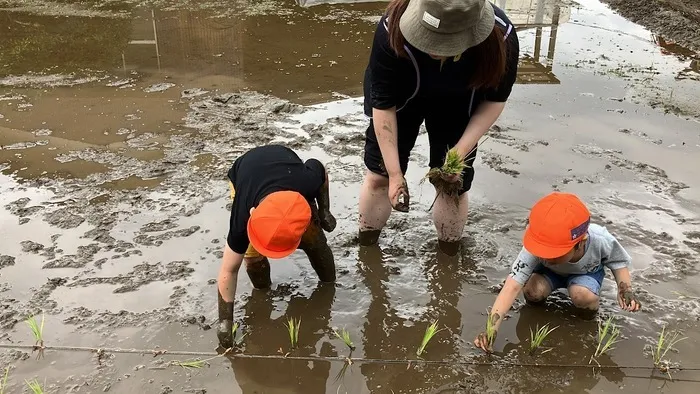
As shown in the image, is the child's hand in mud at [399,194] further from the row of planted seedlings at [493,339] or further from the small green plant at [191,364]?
the small green plant at [191,364]

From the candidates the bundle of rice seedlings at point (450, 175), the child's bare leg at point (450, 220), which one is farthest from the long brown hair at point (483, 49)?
the child's bare leg at point (450, 220)

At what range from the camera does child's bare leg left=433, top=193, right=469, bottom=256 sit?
3447 millimetres

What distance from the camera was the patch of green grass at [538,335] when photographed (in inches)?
113

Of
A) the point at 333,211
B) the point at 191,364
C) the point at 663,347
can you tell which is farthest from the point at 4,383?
the point at 663,347

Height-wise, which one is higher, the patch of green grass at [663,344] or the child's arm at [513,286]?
the child's arm at [513,286]

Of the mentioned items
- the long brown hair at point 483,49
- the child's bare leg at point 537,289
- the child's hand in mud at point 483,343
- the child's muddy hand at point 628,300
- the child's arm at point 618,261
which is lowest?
the child's hand in mud at point 483,343

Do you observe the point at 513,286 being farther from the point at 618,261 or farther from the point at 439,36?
the point at 439,36

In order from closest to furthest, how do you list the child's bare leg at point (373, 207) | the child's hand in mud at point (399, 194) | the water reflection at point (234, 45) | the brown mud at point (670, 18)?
1. the child's hand in mud at point (399, 194)
2. the child's bare leg at point (373, 207)
3. the water reflection at point (234, 45)
4. the brown mud at point (670, 18)

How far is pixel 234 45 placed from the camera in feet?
23.4

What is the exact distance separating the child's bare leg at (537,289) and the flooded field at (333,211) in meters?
0.09

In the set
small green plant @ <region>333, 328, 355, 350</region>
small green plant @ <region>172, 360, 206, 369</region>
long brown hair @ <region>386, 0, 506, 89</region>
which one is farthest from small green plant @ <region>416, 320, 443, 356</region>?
long brown hair @ <region>386, 0, 506, 89</region>

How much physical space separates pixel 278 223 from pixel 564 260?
1376 mm

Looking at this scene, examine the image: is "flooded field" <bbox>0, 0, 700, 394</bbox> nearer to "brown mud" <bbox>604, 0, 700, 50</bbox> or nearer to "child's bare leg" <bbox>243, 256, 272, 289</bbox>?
"child's bare leg" <bbox>243, 256, 272, 289</bbox>

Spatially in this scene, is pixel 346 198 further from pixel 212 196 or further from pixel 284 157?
pixel 284 157
